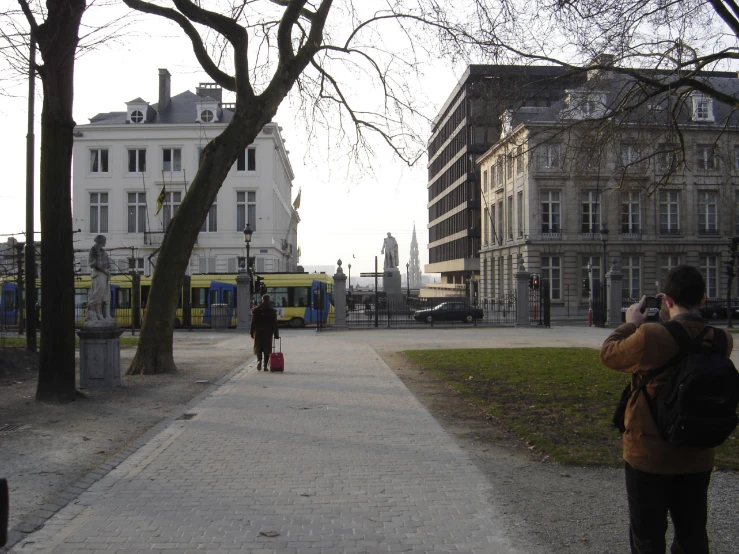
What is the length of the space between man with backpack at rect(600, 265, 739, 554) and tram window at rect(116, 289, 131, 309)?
37.5 meters

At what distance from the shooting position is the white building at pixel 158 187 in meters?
51.0

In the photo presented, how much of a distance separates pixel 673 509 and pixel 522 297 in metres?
34.7

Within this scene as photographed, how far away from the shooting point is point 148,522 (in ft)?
16.9

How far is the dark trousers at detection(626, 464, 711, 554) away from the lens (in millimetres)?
3564

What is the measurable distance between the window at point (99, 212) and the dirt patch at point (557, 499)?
1886 inches

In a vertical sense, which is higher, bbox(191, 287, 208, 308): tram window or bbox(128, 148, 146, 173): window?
bbox(128, 148, 146, 173): window

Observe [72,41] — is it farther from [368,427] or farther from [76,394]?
[368,427]

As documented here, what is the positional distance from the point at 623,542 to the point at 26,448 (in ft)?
20.7

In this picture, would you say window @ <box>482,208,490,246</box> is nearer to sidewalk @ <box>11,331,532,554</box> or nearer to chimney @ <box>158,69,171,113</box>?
chimney @ <box>158,69,171,113</box>

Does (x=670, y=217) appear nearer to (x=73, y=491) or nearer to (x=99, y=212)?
(x=99, y=212)

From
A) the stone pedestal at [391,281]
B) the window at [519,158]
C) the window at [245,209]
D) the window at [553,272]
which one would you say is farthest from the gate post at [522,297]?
the window at [519,158]

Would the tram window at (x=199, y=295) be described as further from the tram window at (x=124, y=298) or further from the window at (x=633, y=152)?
the window at (x=633, y=152)

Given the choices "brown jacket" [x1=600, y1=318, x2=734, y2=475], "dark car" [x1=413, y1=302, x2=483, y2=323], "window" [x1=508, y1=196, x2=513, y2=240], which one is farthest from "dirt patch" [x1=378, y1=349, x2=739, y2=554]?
"window" [x1=508, y1=196, x2=513, y2=240]

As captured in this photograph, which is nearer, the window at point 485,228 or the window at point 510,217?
the window at point 510,217
